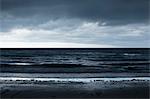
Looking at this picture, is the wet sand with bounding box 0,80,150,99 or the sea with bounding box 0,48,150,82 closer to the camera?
the wet sand with bounding box 0,80,150,99

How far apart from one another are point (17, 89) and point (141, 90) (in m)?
6.15

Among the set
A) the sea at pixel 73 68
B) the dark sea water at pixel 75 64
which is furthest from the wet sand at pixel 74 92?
the dark sea water at pixel 75 64

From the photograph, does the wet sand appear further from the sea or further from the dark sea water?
the dark sea water

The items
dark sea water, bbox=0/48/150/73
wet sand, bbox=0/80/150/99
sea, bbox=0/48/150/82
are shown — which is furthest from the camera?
dark sea water, bbox=0/48/150/73

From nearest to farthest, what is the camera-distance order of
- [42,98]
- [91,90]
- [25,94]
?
[42,98]
[25,94]
[91,90]

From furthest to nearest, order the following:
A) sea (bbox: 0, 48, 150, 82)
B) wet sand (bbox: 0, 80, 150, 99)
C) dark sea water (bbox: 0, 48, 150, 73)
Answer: dark sea water (bbox: 0, 48, 150, 73) → sea (bbox: 0, 48, 150, 82) → wet sand (bbox: 0, 80, 150, 99)

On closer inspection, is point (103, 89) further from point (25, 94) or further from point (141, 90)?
point (25, 94)

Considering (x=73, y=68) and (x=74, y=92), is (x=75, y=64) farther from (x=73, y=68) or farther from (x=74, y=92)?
(x=74, y=92)

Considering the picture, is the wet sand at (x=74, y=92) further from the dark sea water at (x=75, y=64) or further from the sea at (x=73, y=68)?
the dark sea water at (x=75, y=64)

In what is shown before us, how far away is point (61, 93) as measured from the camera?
1401cm

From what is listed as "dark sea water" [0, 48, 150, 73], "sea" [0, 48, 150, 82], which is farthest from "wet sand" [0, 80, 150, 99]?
"dark sea water" [0, 48, 150, 73]

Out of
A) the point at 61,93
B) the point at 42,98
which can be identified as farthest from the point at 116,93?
the point at 42,98

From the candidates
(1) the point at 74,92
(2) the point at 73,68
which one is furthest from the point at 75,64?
(1) the point at 74,92

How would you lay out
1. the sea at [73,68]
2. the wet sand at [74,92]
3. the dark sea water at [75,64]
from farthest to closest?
the dark sea water at [75,64]
the sea at [73,68]
the wet sand at [74,92]
